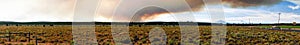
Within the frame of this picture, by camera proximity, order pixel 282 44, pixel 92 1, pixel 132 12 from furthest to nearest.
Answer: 1. pixel 282 44
2. pixel 132 12
3. pixel 92 1

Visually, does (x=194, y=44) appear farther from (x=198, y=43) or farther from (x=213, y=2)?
(x=213, y=2)

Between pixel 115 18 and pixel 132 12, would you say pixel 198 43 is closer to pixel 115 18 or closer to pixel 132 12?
pixel 132 12

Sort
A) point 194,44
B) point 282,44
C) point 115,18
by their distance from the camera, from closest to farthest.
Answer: point 115,18
point 194,44
point 282,44

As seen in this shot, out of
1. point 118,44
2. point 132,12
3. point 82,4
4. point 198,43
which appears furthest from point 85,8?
point 198,43

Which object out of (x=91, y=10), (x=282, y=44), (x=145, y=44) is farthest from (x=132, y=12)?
(x=282, y=44)

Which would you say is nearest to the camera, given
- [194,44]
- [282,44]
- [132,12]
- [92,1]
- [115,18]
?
[92,1]

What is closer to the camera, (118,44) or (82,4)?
A: (82,4)

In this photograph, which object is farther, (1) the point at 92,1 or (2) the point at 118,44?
(2) the point at 118,44

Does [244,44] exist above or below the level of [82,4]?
below

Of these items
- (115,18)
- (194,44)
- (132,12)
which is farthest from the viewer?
(194,44)
